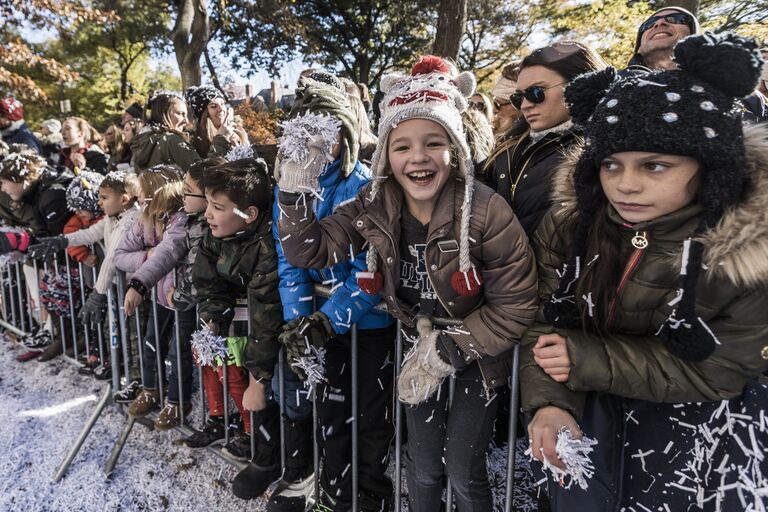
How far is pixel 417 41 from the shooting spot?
66.2 feet

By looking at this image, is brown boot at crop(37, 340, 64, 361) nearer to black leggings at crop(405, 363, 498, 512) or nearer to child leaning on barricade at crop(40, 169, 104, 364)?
child leaning on barricade at crop(40, 169, 104, 364)

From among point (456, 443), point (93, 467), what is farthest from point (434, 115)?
point (93, 467)

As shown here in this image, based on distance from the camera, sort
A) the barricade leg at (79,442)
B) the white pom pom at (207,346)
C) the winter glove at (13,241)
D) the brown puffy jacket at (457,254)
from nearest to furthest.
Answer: the brown puffy jacket at (457,254), the white pom pom at (207,346), the barricade leg at (79,442), the winter glove at (13,241)

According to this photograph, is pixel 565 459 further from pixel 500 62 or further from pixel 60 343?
pixel 500 62

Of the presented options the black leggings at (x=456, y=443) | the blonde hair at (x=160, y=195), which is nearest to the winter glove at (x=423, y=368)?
the black leggings at (x=456, y=443)

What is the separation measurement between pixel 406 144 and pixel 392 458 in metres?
2.43

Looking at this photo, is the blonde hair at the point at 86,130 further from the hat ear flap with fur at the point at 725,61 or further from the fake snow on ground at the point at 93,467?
the hat ear flap with fur at the point at 725,61

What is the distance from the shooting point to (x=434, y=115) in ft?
6.30

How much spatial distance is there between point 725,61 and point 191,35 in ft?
42.6

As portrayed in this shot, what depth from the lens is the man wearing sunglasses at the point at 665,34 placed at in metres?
3.51

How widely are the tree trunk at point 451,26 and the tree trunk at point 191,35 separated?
6.92 m

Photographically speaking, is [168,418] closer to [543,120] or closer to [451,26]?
[543,120]

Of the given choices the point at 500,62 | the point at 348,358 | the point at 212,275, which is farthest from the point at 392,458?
the point at 500,62

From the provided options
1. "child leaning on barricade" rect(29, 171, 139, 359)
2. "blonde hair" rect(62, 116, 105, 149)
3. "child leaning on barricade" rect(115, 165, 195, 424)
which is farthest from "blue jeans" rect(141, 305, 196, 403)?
"blonde hair" rect(62, 116, 105, 149)
